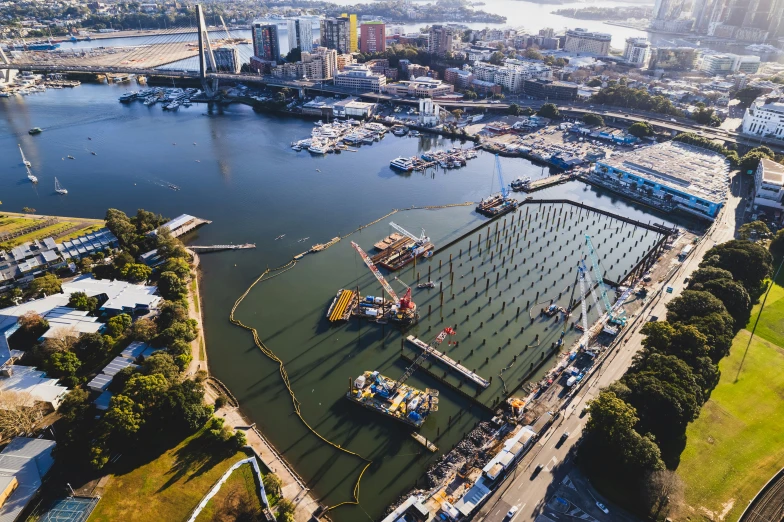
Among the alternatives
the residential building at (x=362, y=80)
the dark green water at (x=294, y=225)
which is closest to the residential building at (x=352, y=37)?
the residential building at (x=362, y=80)

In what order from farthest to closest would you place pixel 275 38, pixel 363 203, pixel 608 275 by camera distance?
pixel 275 38 → pixel 363 203 → pixel 608 275

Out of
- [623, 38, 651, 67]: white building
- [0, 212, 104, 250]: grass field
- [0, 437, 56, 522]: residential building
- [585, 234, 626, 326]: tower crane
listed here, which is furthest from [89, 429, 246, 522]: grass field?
[623, 38, 651, 67]: white building

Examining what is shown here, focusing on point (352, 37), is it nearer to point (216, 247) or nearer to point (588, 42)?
point (588, 42)

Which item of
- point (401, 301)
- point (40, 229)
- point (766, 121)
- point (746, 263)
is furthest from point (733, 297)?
point (40, 229)

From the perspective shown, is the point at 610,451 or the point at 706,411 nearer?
the point at 610,451

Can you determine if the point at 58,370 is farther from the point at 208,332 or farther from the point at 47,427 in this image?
the point at 208,332

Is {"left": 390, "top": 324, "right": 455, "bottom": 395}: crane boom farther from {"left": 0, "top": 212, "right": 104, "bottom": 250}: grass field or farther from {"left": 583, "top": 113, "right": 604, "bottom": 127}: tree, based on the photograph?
{"left": 583, "top": 113, "right": 604, "bottom": 127}: tree

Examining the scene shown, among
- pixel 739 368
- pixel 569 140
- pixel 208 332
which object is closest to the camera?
pixel 739 368

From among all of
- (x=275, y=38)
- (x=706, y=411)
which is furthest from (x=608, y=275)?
(x=275, y=38)
